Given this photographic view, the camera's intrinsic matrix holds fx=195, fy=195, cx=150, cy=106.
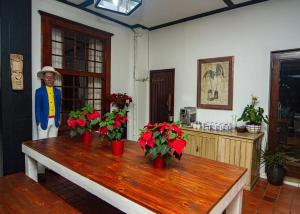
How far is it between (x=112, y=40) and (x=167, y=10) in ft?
4.46

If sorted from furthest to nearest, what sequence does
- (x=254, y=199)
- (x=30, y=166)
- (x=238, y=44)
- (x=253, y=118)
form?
(x=238, y=44)
(x=253, y=118)
(x=254, y=199)
(x=30, y=166)

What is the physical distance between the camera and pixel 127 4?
6.52 ft

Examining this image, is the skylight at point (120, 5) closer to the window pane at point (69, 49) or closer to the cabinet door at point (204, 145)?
the window pane at point (69, 49)

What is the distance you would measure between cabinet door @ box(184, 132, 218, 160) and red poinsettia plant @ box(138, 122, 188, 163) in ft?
6.17

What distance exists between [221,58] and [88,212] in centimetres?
329

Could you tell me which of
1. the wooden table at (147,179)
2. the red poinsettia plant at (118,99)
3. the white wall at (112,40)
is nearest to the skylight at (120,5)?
the wooden table at (147,179)

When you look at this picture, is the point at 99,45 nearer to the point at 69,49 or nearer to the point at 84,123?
the point at 69,49

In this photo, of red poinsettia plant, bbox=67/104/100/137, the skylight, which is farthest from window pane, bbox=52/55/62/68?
the skylight

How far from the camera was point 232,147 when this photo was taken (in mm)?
3027

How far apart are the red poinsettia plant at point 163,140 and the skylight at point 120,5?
1.28 metres

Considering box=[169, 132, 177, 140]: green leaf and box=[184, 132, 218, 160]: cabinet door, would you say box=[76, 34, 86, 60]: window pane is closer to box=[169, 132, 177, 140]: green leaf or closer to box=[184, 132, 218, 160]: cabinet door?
box=[184, 132, 218, 160]: cabinet door

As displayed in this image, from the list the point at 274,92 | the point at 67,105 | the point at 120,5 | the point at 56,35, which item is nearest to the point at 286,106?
the point at 274,92

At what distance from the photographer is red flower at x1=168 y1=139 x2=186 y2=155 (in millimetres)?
1444

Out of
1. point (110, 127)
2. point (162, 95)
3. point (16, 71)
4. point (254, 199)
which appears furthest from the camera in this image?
point (162, 95)
